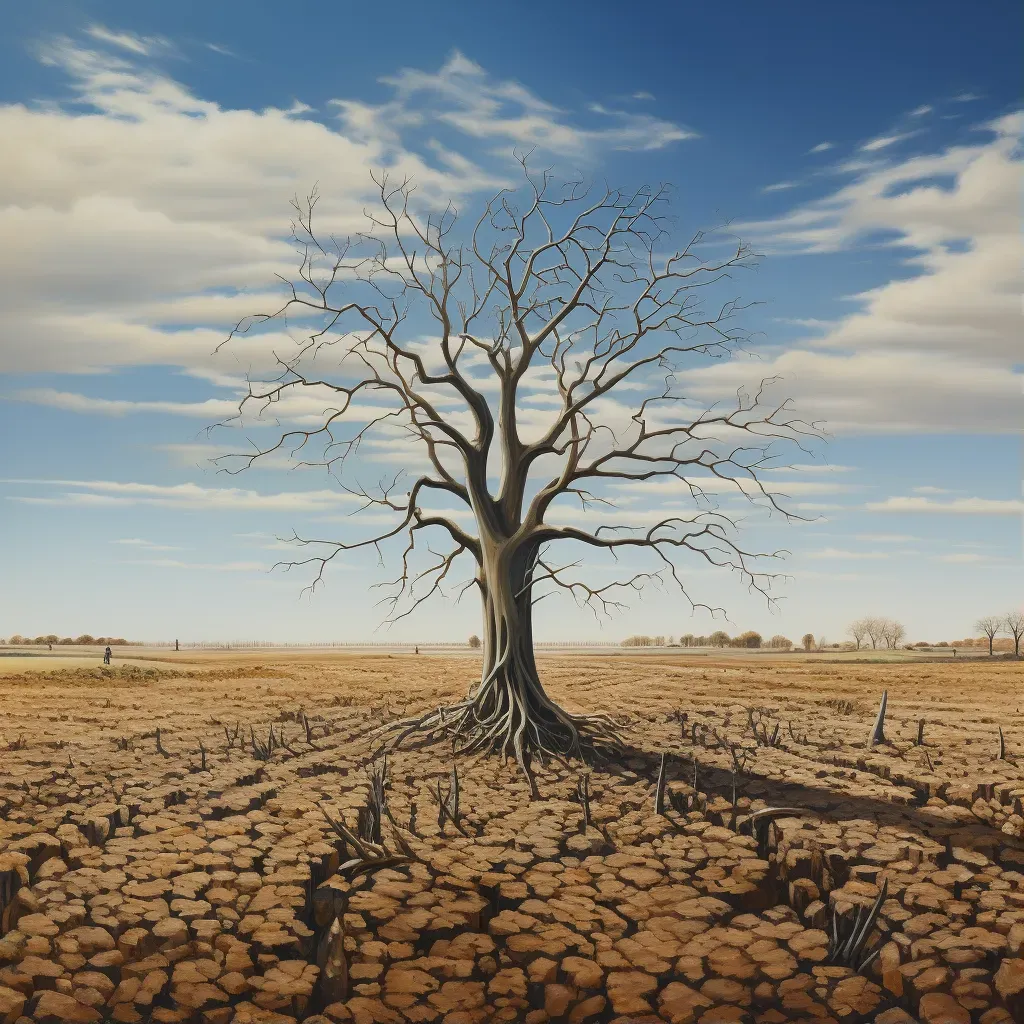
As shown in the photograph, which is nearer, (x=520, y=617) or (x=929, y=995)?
(x=929, y=995)

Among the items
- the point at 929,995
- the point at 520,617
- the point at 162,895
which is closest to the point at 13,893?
the point at 162,895

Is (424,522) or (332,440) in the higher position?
(332,440)

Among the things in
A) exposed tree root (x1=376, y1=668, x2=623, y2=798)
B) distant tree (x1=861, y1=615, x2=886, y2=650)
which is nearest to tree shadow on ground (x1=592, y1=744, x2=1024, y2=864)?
exposed tree root (x1=376, y1=668, x2=623, y2=798)

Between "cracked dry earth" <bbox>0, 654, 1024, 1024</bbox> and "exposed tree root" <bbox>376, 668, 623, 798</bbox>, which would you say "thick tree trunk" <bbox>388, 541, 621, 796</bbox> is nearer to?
"exposed tree root" <bbox>376, 668, 623, 798</bbox>

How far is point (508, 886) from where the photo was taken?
651 cm

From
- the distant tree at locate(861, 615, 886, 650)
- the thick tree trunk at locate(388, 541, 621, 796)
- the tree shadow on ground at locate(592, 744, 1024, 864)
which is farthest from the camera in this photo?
the distant tree at locate(861, 615, 886, 650)

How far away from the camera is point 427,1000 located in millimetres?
4949

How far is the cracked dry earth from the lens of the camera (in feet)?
16.5

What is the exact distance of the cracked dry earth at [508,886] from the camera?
5.02 metres

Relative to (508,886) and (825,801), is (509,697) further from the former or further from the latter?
(508,886)

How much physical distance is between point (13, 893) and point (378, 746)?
19.6 feet

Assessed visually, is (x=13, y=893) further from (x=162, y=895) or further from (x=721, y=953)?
(x=721, y=953)

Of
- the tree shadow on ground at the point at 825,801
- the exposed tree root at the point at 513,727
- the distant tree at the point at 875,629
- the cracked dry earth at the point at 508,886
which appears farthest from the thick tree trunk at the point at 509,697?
the distant tree at the point at 875,629

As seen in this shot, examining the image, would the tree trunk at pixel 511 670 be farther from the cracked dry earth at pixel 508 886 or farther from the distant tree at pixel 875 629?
the distant tree at pixel 875 629
